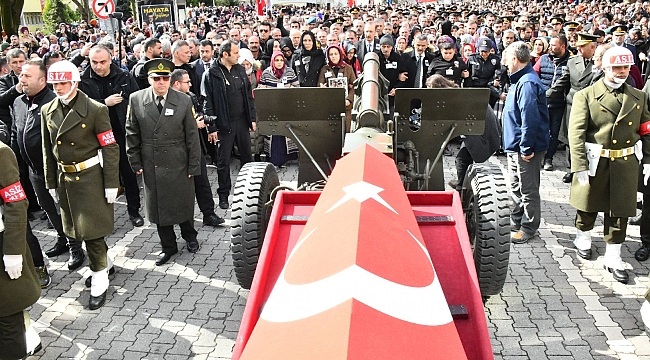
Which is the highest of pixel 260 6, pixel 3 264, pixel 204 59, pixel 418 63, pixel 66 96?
pixel 260 6

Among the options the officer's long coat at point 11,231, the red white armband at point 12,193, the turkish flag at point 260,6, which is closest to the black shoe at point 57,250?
the officer's long coat at point 11,231

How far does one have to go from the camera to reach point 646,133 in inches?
197

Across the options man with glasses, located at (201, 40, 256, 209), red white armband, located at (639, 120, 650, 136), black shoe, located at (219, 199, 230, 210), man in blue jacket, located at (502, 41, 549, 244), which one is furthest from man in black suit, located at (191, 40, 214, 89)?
red white armband, located at (639, 120, 650, 136)

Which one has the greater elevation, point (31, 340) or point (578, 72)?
point (578, 72)

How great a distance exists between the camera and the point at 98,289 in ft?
16.2

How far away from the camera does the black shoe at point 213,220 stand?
6.57 metres

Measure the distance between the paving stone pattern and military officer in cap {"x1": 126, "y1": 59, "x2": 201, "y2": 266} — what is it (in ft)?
1.96

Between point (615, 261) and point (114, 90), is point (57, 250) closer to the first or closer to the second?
point (114, 90)

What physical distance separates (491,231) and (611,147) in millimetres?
1858

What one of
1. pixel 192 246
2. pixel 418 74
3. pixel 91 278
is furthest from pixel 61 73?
pixel 418 74

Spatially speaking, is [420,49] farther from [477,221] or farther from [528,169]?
[477,221]

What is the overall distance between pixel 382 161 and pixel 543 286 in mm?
2578

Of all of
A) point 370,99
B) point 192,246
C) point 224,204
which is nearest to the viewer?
point 370,99

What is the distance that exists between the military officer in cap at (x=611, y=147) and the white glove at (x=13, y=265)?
430 centimetres
